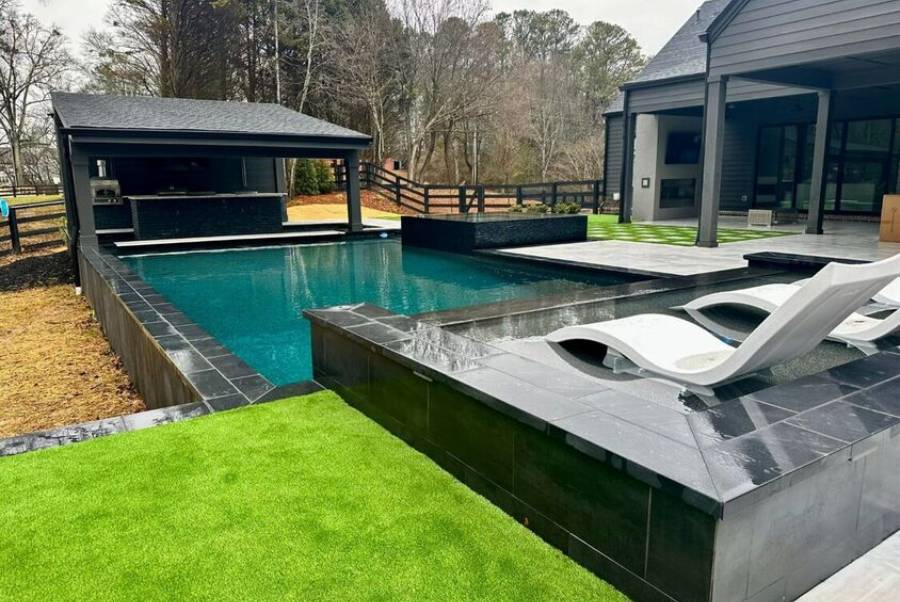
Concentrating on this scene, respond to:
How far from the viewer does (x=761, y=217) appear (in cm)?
1463

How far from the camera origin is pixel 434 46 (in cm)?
2716

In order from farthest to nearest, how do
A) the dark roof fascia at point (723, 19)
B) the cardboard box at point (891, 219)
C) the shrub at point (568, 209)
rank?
the shrub at point (568, 209)
the cardboard box at point (891, 219)
the dark roof fascia at point (723, 19)

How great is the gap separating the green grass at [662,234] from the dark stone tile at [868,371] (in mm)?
8756

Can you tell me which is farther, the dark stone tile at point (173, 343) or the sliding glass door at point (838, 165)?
the sliding glass door at point (838, 165)

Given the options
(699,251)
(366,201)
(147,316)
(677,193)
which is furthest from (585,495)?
(366,201)

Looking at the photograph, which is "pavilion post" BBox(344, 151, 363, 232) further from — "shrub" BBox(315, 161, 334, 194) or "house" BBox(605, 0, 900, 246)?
"shrub" BBox(315, 161, 334, 194)

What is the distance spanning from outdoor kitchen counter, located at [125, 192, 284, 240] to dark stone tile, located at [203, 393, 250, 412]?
458 inches

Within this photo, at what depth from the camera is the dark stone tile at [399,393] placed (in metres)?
2.95

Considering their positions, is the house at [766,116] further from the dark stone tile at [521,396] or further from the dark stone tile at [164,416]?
Result: the dark stone tile at [164,416]

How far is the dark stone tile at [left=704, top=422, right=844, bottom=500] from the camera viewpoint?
1.75 metres

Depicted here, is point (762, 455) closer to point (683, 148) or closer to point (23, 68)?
point (683, 148)

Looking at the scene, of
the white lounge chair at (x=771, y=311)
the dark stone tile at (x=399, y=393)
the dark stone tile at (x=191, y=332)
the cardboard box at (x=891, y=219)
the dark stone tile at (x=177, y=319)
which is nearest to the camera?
the dark stone tile at (x=399, y=393)

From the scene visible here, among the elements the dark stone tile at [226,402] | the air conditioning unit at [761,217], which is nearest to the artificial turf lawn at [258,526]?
the dark stone tile at [226,402]

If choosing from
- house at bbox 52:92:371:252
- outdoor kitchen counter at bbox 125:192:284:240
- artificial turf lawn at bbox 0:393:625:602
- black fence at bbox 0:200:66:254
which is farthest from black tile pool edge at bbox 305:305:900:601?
black fence at bbox 0:200:66:254
